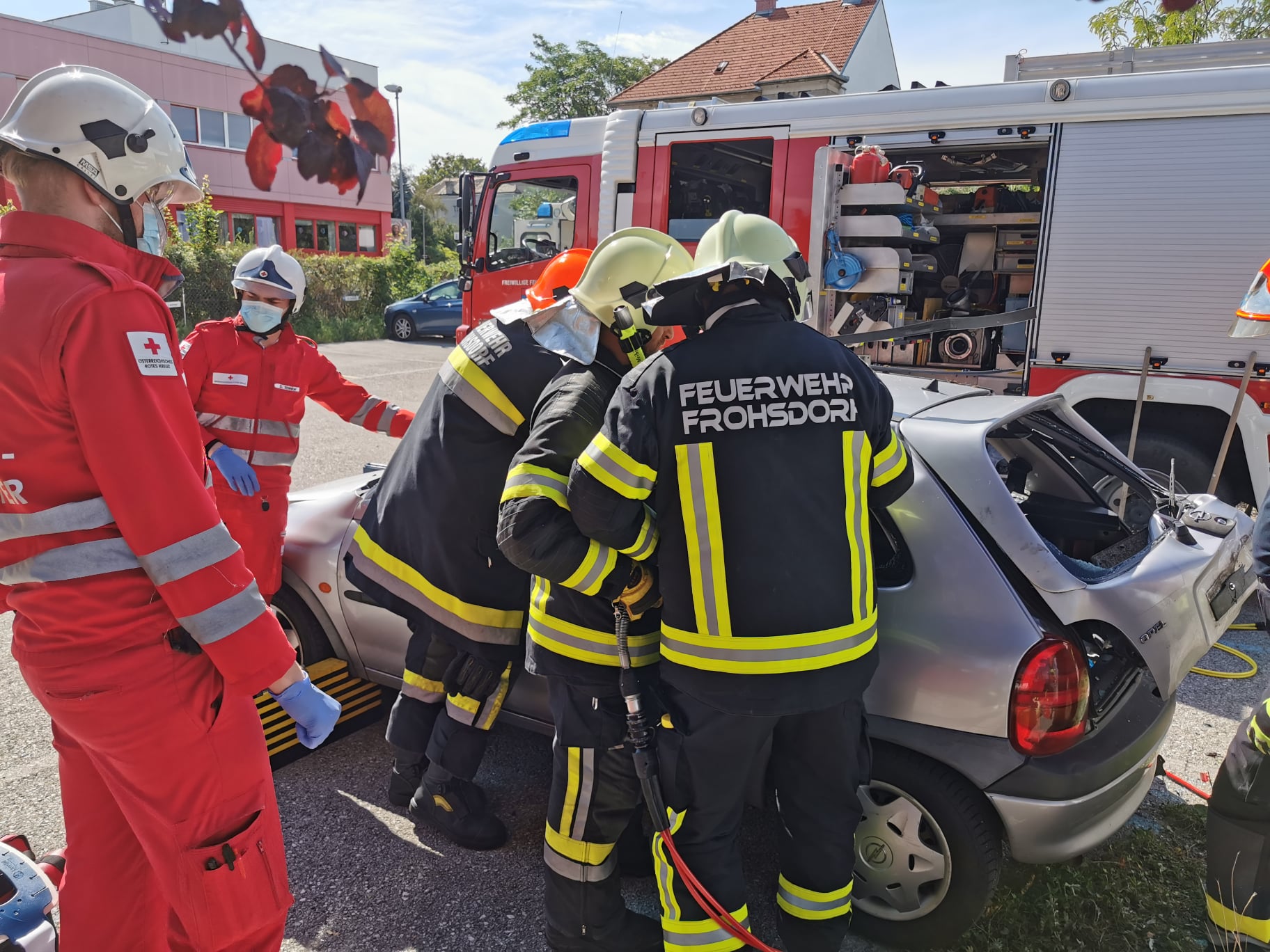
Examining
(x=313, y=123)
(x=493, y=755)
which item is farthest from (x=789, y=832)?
(x=313, y=123)

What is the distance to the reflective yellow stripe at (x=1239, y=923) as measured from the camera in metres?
2.36

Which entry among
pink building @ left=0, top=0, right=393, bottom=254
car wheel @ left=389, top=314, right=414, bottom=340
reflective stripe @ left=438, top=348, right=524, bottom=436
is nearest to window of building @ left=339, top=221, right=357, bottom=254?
pink building @ left=0, top=0, right=393, bottom=254

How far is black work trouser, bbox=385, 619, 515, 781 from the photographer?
9.45 ft

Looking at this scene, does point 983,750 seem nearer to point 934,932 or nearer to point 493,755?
point 934,932

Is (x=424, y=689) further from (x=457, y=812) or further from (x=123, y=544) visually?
(x=123, y=544)

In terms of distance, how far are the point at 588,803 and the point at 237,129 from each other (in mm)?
28833

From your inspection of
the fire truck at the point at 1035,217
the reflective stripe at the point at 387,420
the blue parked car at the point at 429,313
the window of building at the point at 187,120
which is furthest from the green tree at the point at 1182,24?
the window of building at the point at 187,120

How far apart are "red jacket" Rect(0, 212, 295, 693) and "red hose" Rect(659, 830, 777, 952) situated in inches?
41.3

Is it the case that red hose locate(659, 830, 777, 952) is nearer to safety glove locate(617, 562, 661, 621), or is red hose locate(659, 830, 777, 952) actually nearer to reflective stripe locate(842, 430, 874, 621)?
safety glove locate(617, 562, 661, 621)

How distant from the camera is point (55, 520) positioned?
1570mm

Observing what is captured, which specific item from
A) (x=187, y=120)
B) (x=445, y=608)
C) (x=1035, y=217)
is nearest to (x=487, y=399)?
(x=445, y=608)

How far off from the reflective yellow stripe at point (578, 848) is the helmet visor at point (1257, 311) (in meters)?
3.11

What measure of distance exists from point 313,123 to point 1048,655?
15.0 feet

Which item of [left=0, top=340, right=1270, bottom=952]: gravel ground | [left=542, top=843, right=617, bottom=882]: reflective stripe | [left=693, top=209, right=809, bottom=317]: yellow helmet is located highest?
[left=693, top=209, right=809, bottom=317]: yellow helmet
